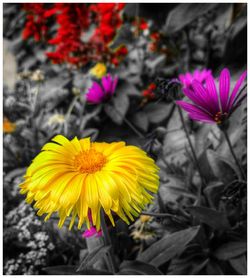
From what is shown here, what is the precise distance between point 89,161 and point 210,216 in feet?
1.42

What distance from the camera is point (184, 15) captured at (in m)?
1.53

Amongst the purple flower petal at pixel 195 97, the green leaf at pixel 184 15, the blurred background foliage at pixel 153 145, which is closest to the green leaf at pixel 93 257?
the blurred background foliage at pixel 153 145

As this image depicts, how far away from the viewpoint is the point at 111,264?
993mm

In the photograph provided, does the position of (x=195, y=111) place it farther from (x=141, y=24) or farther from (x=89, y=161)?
(x=141, y=24)

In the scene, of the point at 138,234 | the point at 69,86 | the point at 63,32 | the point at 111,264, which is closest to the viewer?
the point at 111,264

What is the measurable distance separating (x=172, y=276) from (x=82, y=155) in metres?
0.45

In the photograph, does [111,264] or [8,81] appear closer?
[111,264]

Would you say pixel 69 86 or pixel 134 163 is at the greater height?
pixel 69 86

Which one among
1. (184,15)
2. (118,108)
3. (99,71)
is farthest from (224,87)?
(99,71)

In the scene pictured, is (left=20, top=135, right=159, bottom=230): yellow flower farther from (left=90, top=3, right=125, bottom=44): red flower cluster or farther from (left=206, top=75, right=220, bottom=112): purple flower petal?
(left=90, top=3, right=125, bottom=44): red flower cluster

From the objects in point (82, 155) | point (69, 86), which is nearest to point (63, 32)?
point (69, 86)

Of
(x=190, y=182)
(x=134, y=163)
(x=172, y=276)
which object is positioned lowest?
(x=172, y=276)

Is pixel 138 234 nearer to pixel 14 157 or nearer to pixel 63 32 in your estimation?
pixel 14 157

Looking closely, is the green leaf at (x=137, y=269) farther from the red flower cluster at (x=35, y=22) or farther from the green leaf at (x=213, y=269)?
the red flower cluster at (x=35, y=22)
